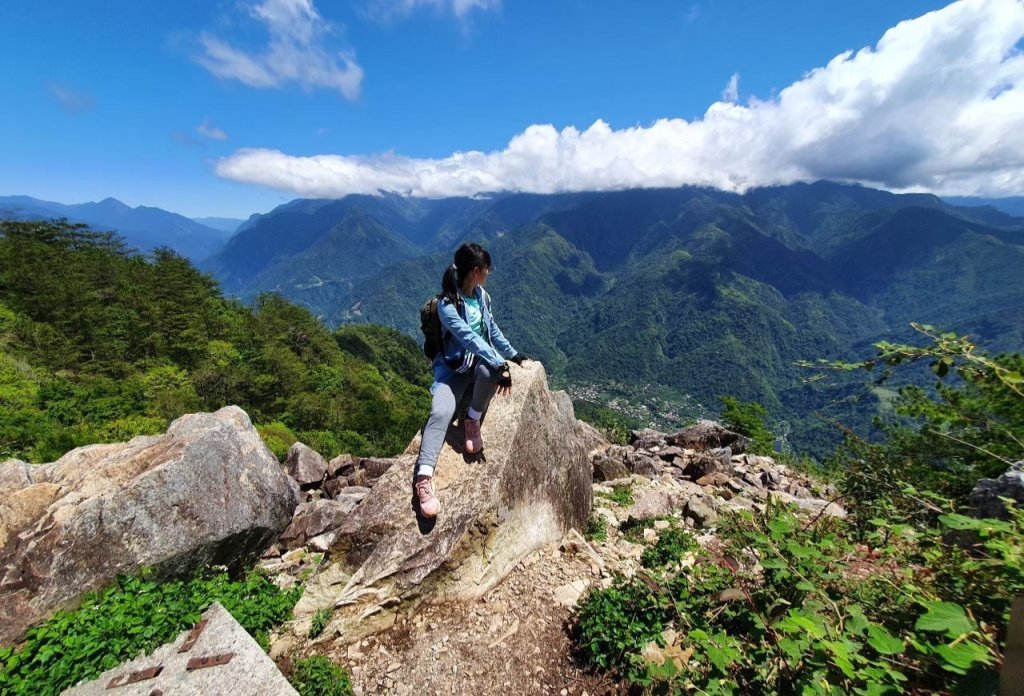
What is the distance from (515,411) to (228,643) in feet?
15.5

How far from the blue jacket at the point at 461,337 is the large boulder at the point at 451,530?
1.48 metres

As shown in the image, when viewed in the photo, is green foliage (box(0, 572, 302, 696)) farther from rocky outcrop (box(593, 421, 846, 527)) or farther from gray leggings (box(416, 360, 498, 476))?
rocky outcrop (box(593, 421, 846, 527))

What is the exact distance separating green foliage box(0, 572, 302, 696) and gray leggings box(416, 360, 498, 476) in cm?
285

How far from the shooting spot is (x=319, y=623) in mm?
5695

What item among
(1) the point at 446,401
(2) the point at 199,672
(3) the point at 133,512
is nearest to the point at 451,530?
(1) the point at 446,401

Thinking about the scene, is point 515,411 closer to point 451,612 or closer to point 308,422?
point 451,612

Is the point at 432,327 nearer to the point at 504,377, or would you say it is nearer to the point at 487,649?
the point at 504,377

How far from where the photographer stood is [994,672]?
212cm

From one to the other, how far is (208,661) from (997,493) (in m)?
10.6

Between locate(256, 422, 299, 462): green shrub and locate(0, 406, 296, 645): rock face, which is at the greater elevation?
locate(0, 406, 296, 645): rock face

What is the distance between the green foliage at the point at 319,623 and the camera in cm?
566

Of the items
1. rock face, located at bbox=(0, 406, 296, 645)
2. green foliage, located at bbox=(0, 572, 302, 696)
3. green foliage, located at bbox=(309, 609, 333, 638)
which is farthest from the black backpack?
rock face, located at bbox=(0, 406, 296, 645)

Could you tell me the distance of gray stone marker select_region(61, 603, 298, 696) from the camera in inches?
177

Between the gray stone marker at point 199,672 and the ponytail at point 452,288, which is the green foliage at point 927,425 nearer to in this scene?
the ponytail at point 452,288
